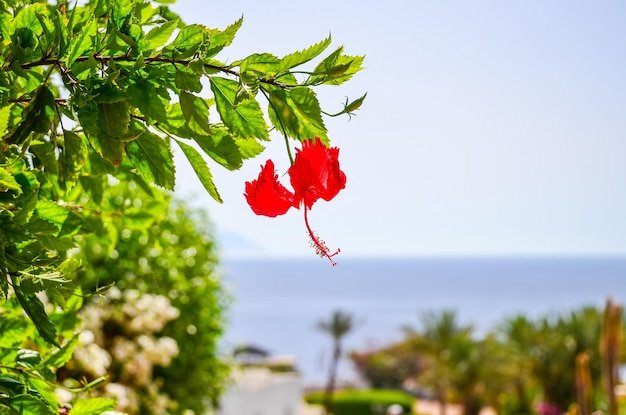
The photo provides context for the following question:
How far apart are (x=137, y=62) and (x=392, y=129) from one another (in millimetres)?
74393

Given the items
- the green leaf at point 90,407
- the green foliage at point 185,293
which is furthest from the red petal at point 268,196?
the green foliage at point 185,293

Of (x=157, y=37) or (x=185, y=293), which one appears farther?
(x=185, y=293)

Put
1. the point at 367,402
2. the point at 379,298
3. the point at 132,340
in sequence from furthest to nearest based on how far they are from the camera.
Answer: the point at 379,298 < the point at 367,402 < the point at 132,340

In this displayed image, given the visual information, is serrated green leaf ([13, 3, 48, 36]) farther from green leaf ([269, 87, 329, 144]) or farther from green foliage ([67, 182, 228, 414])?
green foliage ([67, 182, 228, 414])

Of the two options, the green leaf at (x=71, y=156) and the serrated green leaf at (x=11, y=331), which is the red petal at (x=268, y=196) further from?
the serrated green leaf at (x=11, y=331)

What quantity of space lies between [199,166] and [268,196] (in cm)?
8

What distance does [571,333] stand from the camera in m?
18.5

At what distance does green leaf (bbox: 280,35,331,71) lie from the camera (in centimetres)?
62

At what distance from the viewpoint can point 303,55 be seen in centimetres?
63

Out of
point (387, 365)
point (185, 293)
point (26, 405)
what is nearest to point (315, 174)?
point (26, 405)

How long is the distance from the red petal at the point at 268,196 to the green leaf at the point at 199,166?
0.16ft

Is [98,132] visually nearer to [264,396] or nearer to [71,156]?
[71,156]

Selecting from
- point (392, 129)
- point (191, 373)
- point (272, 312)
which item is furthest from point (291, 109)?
point (272, 312)

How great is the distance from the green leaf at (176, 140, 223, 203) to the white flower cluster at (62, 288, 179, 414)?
112 inches
